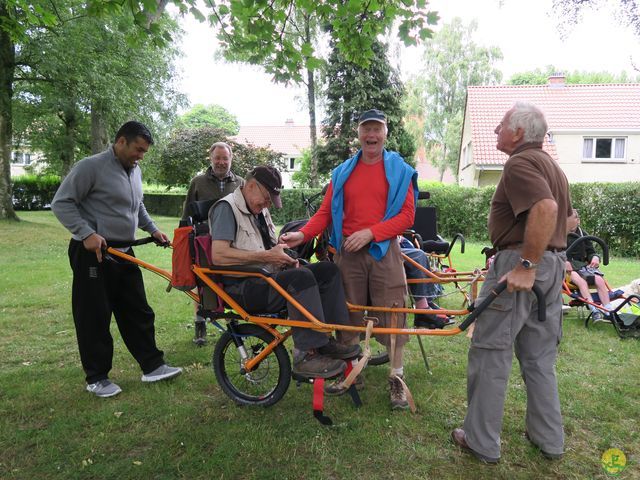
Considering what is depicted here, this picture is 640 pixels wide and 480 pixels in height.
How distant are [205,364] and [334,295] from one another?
1716mm

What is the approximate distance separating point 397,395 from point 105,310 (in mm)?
2250

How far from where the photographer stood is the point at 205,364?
14.1 ft

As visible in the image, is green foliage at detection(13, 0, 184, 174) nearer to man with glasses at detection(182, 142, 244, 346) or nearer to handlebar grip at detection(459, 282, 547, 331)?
man with glasses at detection(182, 142, 244, 346)

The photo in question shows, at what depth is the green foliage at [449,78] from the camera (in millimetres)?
35281

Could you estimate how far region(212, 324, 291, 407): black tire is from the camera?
3395 millimetres

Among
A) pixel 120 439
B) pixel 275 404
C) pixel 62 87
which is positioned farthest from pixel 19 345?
pixel 62 87

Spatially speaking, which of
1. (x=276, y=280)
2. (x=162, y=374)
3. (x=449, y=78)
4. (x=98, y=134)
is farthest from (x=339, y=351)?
(x=449, y=78)

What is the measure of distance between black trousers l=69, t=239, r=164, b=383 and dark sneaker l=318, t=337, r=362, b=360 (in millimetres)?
1600

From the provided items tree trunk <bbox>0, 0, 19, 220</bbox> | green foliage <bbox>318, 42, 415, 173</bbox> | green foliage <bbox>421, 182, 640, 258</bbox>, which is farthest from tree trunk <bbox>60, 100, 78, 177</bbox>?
green foliage <bbox>421, 182, 640, 258</bbox>

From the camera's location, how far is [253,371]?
3.61 meters

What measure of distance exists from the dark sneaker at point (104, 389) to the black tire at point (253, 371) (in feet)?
2.58

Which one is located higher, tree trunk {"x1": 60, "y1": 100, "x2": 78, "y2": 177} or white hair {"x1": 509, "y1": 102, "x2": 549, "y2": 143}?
tree trunk {"x1": 60, "y1": 100, "x2": 78, "y2": 177}

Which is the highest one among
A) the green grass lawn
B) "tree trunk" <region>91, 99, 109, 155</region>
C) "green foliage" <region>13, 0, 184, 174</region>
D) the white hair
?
"green foliage" <region>13, 0, 184, 174</region>

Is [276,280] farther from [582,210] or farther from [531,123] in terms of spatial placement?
[582,210]
